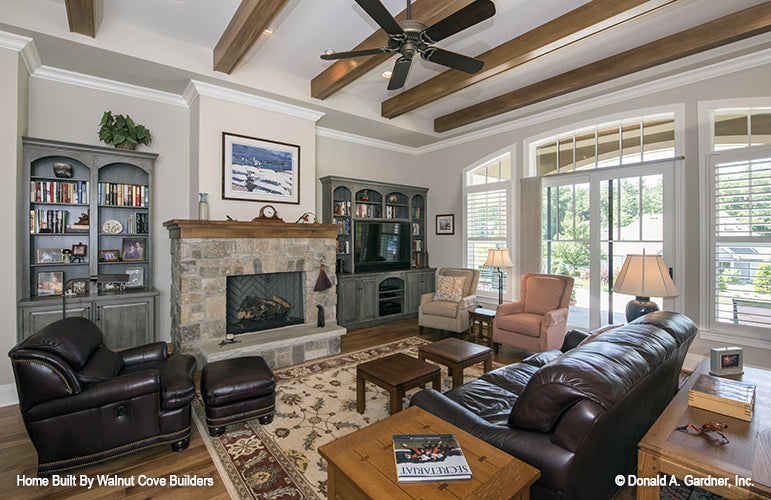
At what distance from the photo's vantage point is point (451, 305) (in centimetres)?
513

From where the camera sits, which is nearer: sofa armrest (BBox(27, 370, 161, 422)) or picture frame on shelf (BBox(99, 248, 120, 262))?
sofa armrest (BBox(27, 370, 161, 422))

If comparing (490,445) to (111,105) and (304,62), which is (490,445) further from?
(111,105)

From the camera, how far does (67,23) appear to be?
327 centimetres

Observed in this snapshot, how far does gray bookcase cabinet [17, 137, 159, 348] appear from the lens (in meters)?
3.56

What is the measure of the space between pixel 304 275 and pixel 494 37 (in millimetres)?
3601

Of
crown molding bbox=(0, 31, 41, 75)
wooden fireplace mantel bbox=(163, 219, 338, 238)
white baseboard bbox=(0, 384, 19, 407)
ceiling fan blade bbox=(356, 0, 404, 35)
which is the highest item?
crown molding bbox=(0, 31, 41, 75)

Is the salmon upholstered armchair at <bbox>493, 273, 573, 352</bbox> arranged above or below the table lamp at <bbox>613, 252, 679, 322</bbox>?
below

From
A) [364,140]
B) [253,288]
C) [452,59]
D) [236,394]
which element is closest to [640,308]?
[452,59]

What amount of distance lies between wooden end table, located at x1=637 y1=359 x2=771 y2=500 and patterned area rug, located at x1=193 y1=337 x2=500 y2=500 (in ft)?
5.50

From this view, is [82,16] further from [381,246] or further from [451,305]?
[451,305]

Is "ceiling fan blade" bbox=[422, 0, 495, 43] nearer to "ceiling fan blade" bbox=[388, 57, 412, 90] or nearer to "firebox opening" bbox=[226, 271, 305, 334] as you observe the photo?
"ceiling fan blade" bbox=[388, 57, 412, 90]

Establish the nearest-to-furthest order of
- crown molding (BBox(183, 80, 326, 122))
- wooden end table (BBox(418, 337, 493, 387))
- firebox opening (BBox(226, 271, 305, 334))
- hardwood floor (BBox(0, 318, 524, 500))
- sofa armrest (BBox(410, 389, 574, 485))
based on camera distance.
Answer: sofa armrest (BBox(410, 389, 574, 485))
hardwood floor (BBox(0, 318, 524, 500))
wooden end table (BBox(418, 337, 493, 387))
crown molding (BBox(183, 80, 326, 122))
firebox opening (BBox(226, 271, 305, 334))

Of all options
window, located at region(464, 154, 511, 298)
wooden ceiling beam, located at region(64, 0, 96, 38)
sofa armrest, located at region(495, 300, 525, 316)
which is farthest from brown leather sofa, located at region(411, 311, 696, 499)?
wooden ceiling beam, located at region(64, 0, 96, 38)

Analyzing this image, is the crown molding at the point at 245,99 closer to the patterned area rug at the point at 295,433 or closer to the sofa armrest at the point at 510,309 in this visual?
the patterned area rug at the point at 295,433
